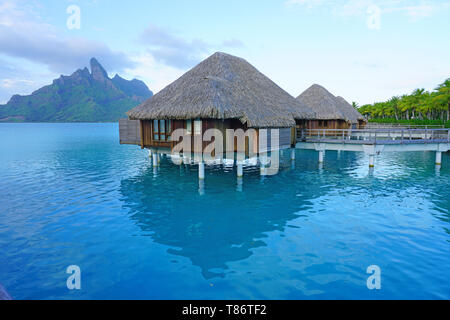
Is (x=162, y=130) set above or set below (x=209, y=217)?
above

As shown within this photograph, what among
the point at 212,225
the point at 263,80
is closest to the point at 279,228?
the point at 212,225

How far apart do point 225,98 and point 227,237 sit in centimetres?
931

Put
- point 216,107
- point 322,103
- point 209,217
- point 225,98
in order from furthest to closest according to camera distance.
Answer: point 322,103 < point 225,98 < point 216,107 < point 209,217

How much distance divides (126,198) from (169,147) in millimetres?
5471

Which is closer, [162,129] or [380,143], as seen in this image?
[162,129]

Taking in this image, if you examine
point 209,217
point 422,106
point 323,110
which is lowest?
point 209,217

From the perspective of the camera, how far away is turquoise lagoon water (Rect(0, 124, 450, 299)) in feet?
23.5

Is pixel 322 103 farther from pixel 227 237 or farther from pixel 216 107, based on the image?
pixel 227 237

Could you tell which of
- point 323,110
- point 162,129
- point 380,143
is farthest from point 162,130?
point 323,110

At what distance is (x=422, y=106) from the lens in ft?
185

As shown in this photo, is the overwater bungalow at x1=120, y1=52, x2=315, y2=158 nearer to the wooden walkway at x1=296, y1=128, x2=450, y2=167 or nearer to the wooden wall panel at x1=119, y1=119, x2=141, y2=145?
the wooden wall panel at x1=119, y1=119, x2=141, y2=145

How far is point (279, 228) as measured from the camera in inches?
432

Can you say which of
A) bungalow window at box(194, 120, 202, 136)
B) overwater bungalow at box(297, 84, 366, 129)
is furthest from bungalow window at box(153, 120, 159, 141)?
overwater bungalow at box(297, 84, 366, 129)

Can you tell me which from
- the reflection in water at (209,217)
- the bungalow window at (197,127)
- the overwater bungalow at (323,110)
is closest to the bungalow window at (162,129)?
the reflection in water at (209,217)
